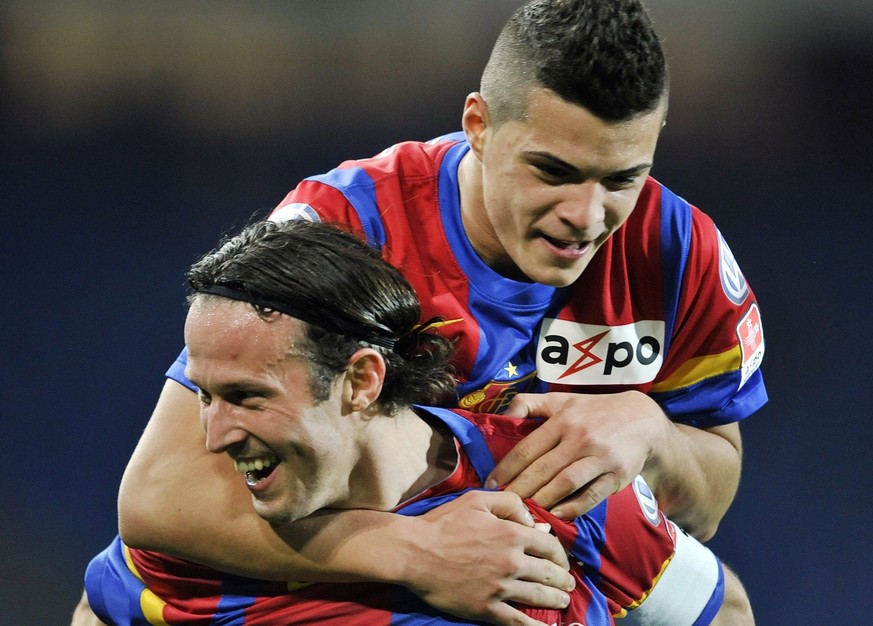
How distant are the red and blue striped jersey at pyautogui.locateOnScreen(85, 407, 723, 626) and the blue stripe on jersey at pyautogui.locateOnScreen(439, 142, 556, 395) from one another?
0.16 metres

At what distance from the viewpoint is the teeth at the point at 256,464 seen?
1.44m

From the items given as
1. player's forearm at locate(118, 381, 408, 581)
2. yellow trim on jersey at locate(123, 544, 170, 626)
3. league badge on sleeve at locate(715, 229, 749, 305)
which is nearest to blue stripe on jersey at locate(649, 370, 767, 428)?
league badge on sleeve at locate(715, 229, 749, 305)

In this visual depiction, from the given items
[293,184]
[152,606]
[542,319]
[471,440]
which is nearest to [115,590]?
[152,606]

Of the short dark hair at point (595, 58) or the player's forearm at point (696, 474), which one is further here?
the player's forearm at point (696, 474)

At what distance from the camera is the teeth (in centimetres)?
144

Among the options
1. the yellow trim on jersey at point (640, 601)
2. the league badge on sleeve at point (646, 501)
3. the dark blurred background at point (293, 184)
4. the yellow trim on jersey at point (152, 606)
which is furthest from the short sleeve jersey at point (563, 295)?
the dark blurred background at point (293, 184)

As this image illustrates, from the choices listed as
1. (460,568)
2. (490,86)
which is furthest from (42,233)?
(460,568)

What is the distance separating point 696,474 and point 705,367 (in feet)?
0.58

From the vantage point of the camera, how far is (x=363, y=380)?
1492mm

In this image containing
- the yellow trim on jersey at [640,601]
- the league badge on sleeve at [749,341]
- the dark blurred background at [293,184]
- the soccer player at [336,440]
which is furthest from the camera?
the dark blurred background at [293,184]

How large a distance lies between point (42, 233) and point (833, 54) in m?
2.32

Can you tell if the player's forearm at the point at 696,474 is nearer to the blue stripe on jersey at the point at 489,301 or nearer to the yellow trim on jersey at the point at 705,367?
the yellow trim on jersey at the point at 705,367

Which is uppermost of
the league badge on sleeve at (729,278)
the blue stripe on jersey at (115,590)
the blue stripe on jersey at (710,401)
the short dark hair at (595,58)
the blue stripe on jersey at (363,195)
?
the short dark hair at (595,58)

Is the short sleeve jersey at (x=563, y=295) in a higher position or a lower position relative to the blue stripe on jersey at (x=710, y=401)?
higher
